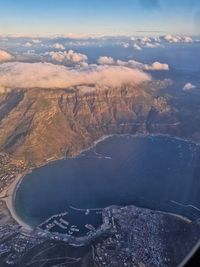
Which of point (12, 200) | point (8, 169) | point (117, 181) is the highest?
point (12, 200)

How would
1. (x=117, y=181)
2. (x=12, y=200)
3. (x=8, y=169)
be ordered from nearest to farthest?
(x=12, y=200)
(x=117, y=181)
(x=8, y=169)

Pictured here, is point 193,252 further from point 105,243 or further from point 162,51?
point 162,51

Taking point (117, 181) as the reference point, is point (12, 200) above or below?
above

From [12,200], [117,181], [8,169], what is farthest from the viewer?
[8,169]

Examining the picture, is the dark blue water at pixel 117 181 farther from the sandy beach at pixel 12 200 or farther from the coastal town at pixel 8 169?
the coastal town at pixel 8 169

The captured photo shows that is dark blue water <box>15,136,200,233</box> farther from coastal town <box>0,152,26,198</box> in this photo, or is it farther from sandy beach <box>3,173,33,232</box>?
coastal town <box>0,152,26,198</box>

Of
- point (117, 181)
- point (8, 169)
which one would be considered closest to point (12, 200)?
point (8, 169)

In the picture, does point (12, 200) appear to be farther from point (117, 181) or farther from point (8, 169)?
point (117, 181)

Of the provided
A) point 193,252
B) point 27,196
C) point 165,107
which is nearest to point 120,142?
point 165,107

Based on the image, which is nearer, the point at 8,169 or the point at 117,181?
the point at 117,181
